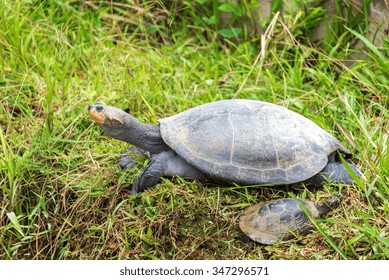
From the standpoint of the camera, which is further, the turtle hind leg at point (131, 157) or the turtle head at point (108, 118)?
the turtle hind leg at point (131, 157)

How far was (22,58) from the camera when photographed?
4402mm

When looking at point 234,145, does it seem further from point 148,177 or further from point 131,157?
point 131,157

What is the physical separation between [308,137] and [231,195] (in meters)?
0.59

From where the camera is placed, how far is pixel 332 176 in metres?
3.42

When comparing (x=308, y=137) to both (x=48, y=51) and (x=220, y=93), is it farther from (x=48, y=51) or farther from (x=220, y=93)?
(x=48, y=51)

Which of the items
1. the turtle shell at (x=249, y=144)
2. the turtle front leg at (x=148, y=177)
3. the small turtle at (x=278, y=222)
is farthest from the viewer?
the turtle front leg at (x=148, y=177)

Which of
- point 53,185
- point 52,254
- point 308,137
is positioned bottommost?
point 52,254

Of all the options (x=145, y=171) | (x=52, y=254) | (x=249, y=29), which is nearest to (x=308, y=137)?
(x=145, y=171)

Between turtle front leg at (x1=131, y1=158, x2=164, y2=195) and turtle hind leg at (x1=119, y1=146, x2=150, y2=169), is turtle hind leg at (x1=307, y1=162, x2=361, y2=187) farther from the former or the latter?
turtle hind leg at (x1=119, y1=146, x2=150, y2=169)

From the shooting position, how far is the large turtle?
129 inches

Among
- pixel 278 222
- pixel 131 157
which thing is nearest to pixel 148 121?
pixel 131 157

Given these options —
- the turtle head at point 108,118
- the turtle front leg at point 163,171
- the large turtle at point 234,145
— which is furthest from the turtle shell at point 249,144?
the turtle head at point 108,118

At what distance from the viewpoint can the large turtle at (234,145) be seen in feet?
10.7

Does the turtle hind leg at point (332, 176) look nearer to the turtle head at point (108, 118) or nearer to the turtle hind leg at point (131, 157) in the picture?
the turtle hind leg at point (131, 157)
